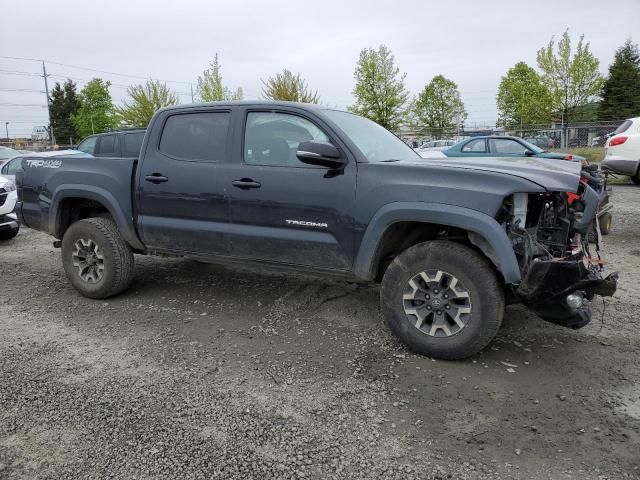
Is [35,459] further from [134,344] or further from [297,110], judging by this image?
[297,110]

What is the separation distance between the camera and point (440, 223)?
11.5 feet

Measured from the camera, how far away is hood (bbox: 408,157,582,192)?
329cm

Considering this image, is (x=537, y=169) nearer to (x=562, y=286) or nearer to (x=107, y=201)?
(x=562, y=286)

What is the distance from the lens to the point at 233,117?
4422mm

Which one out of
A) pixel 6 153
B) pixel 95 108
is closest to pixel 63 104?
pixel 95 108

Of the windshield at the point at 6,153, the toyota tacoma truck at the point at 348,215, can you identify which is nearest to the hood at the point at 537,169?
the toyota tacoma truck at the point at 348,215

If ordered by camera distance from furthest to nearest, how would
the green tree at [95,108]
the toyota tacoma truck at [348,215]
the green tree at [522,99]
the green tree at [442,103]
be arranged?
1. the green tree at [442,103]
2. the green tree at [95,108]
3. the green tree at [522,99]
4. the toyota tacoma truck at [348,215]

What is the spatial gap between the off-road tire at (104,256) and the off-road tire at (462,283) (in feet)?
8.76

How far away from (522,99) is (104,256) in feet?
151

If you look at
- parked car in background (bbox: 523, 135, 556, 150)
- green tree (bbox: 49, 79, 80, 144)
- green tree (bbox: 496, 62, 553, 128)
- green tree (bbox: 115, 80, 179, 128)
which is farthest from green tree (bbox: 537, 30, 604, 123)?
green tree (bbox: 49, 79, 80, 144)

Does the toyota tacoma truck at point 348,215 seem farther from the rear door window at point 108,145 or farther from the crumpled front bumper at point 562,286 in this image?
the rear door window at point 108,145

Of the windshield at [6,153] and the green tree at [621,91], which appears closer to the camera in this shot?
the windshield at [6,153]

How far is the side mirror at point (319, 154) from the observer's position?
3721mm

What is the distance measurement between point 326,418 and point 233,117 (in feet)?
8.69
